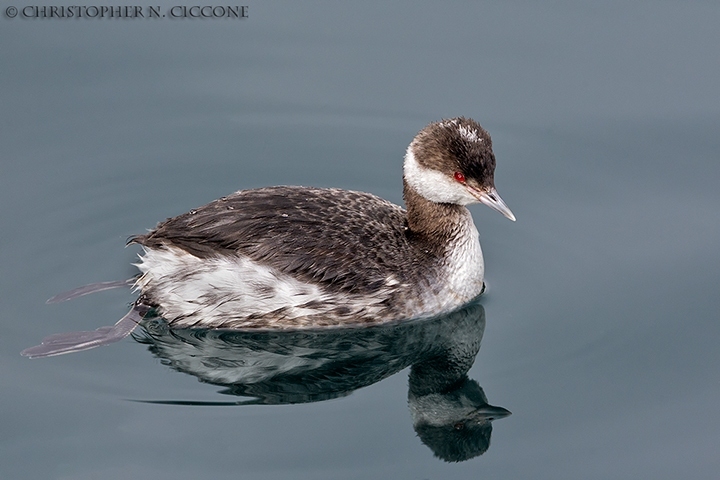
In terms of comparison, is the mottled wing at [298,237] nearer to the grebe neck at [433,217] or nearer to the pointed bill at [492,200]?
the grebe neck at [433,217]

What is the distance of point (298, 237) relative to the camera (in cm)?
800

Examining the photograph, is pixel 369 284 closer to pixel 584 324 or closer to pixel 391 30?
pixel 584 324

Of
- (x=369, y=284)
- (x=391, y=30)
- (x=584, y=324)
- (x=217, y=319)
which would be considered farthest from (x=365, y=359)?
(x=391, y=30)

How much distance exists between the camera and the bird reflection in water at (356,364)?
24.5 feet

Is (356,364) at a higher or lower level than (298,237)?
lower

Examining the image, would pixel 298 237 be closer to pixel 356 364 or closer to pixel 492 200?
pixel 356 364

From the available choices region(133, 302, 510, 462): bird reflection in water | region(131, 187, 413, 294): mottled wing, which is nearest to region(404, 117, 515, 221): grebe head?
region(131, 187, 413, 294): mottled wing

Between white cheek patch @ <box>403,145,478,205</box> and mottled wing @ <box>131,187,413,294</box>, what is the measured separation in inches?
17.2

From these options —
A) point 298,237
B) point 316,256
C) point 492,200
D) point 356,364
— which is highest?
point 492,200

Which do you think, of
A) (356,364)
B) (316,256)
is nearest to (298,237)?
(316,256)

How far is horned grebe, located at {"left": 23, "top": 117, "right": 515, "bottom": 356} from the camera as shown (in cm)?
795

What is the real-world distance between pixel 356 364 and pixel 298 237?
1031mm

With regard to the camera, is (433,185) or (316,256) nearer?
(316,256)

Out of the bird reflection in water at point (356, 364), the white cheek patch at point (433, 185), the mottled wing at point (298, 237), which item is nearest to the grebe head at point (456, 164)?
the white cheek patch at point (433, 185)
